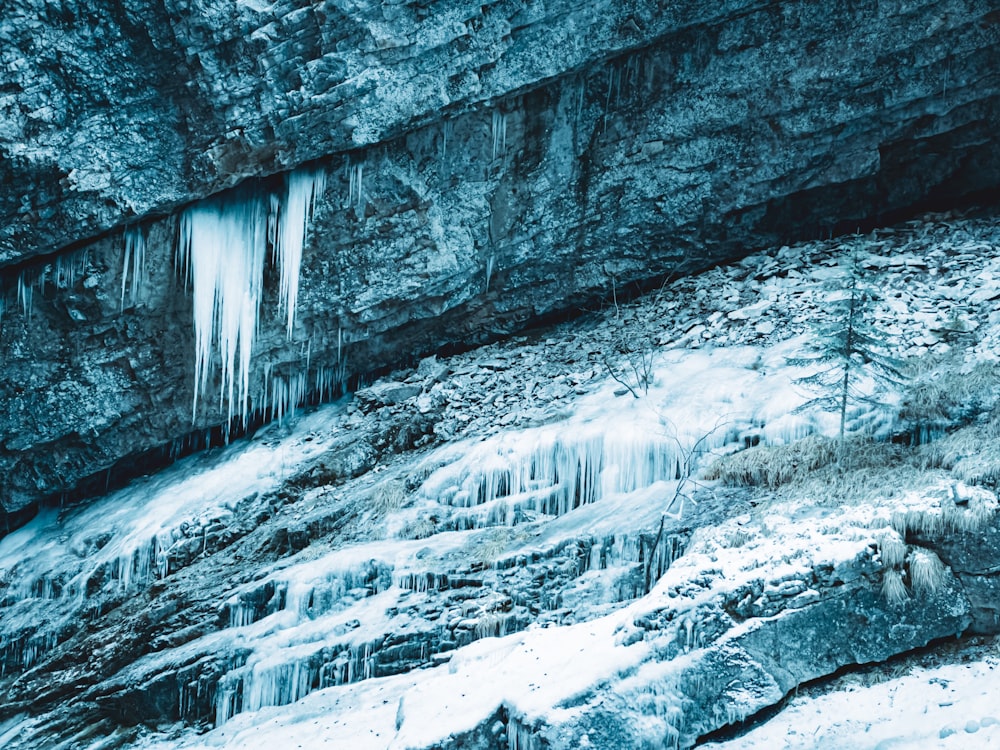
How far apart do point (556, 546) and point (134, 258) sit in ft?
26.6

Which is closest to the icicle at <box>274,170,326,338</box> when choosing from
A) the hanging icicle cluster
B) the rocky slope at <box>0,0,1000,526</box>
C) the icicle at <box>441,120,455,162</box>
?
the hanging icicle cluster

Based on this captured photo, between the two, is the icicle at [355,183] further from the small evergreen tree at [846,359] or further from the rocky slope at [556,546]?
the small evergreen tree at [846,359]

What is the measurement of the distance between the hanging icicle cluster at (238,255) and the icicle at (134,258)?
0.57m

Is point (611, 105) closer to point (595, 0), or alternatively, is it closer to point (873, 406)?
point (595, 0)

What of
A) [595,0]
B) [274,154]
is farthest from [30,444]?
[595,0]

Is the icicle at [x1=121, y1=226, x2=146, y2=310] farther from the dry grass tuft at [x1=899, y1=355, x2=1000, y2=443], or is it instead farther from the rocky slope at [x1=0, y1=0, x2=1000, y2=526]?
the dry grass tuft at [x1=899, y1=355, x2=1000, y2=443]

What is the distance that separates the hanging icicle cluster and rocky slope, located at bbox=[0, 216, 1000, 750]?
1.89m

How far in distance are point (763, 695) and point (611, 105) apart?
1033 centimetres

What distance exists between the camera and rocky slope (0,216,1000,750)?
9.48m

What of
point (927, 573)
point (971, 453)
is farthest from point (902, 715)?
point (971, 453)

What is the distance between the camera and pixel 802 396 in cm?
1281

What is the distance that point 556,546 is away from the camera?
1170cm

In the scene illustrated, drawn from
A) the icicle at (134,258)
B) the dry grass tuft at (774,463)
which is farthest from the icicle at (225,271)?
the dry grass tuft at (774,463)

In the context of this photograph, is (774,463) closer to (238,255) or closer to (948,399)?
(948,399)
